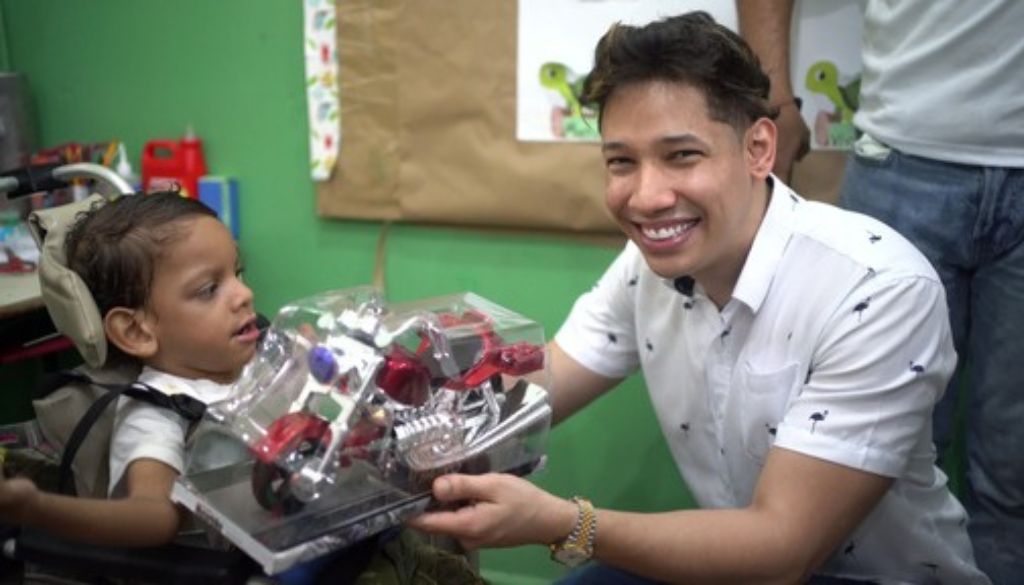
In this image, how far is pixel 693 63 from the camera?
1.13m

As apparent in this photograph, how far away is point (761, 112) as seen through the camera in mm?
1196

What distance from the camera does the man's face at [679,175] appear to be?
1.13 metres

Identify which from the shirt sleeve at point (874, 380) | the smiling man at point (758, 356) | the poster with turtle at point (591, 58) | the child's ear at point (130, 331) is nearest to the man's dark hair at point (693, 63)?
the smiling man at point (758, 356)

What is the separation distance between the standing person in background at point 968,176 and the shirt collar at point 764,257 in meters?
0.32

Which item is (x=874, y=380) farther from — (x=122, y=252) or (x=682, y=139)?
(x=122, y=252)

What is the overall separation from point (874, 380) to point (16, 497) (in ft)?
3.19

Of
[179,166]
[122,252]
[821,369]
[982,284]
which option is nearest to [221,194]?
[179,166]

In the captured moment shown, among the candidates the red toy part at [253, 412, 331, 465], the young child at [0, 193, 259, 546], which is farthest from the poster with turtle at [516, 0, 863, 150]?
the red toy part at [253, 412, 331, 465]

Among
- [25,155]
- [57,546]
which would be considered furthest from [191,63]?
[57,546]

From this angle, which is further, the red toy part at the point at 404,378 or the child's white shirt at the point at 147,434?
the child's white shirt at the point at 147,434

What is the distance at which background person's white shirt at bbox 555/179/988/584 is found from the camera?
3.61 ft

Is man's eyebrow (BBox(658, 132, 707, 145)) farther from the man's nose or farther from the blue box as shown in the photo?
the blue box

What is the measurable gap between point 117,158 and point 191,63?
30 centimetres

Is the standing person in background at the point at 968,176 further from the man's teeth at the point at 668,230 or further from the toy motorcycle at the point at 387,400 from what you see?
the toy motorcycle at the point at 387,400
